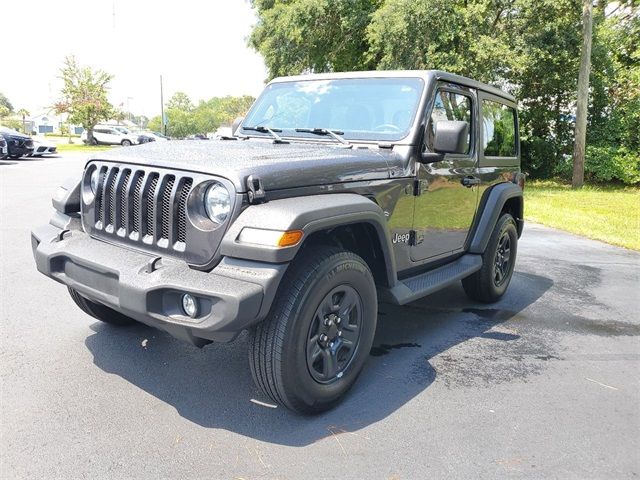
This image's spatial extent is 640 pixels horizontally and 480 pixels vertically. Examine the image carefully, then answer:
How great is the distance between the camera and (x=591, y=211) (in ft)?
38.7

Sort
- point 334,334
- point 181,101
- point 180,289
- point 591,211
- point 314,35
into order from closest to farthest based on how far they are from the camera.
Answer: point 180,289 → point 334,334 → point 591,211 → point 314,35 → point 181,101

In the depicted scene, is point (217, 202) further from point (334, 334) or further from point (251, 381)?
point (251, 381)

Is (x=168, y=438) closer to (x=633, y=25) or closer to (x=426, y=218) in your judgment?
(x=426, y=218)

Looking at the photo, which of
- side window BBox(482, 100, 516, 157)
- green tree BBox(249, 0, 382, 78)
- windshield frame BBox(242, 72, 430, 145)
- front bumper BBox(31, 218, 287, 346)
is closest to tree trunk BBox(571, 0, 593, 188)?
green tree BBox(249, 0, 382, 78)

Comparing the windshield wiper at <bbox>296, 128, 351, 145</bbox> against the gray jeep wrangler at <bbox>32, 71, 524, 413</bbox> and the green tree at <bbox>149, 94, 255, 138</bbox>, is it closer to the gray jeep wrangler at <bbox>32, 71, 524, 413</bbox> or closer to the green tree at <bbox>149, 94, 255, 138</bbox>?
the gray jeep wrangler at <bbox>32, 71, 524, 413</bbox>

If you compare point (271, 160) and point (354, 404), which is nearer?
point (271, 160)

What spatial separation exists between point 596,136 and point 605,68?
6.98 ft

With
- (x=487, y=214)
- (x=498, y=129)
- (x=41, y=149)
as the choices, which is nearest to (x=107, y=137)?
(x=41, y=149)

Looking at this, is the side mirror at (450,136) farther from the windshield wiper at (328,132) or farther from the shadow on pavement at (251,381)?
the shadow on pavement at (251,381)

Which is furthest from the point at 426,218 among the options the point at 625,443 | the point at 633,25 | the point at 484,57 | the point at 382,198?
the point at 633,25

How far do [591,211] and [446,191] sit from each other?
9.26m

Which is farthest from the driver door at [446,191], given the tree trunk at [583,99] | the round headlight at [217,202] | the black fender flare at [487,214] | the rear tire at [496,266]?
the tree trunk at [583,99]

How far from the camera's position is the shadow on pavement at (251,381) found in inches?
112

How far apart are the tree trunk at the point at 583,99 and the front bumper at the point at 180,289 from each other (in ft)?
50.0
